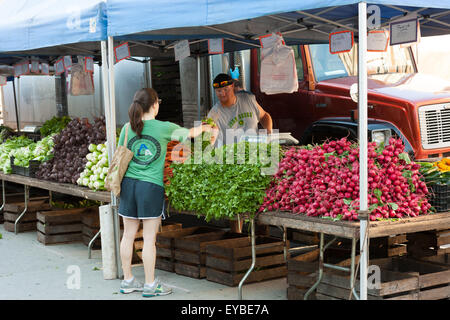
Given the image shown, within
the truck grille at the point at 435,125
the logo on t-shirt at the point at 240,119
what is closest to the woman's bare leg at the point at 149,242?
the logo on t-shirt at the point at 240,119

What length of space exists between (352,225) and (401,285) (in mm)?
684

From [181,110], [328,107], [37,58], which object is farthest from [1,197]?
[328,107]

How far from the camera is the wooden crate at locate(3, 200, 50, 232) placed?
386 inches

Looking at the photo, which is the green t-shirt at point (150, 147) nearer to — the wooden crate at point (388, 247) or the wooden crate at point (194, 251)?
the wooden crate at point (194, 251)

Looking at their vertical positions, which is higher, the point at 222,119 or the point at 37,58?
the point at 37,58

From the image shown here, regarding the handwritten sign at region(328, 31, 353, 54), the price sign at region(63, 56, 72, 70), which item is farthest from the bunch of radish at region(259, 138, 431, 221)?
the price sign at region(63, 56, 72, 70)

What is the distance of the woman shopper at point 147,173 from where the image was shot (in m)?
5.92

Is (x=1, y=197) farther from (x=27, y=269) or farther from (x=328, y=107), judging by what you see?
(x=328, y=107)

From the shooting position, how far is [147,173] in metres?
→ 5.98

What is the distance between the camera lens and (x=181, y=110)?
38.5ft

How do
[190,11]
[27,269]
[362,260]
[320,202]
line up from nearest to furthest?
[362,260]
[320,202]
[190,11]
[27,269]

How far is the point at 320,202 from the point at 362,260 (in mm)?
598

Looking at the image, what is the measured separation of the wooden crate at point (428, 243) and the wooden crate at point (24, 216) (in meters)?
5.47

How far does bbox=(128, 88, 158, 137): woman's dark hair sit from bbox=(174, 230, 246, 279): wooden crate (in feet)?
4.62
